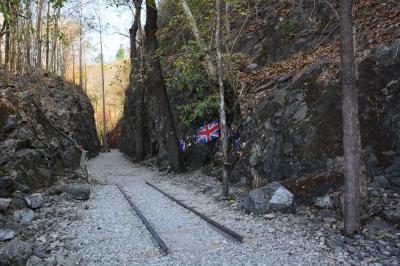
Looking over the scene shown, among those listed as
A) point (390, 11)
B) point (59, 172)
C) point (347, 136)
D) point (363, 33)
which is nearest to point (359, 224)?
point (347, 136)

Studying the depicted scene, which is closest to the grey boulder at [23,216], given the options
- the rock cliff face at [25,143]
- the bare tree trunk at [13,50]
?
the rock cliff face at [25,143]

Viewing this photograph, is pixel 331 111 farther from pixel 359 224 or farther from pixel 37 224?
pixel 37 224

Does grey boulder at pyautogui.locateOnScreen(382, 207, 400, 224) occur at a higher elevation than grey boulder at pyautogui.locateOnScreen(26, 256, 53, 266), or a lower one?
higher

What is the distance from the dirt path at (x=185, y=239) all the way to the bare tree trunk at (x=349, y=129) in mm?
725

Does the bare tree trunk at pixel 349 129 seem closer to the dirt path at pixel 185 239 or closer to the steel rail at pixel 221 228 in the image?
the dirt path at pixel 185 239

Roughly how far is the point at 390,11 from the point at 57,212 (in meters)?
10.1

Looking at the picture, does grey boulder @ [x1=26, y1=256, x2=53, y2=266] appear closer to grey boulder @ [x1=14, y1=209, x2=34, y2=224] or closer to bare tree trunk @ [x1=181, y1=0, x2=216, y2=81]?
grey boulder @ [x1=14, y1=209, x2=34, y2=224]

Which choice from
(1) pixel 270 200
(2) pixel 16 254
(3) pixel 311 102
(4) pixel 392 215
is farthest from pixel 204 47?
(2) pixel 16 254

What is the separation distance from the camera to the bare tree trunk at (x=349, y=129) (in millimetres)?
5812

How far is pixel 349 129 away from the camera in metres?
5.91

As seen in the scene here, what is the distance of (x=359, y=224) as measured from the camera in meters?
5.81

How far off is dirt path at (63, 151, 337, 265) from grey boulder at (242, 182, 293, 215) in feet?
1.01

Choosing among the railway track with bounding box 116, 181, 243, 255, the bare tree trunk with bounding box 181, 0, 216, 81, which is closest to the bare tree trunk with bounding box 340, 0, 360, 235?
the railway track with bounding box 116, 181, 243, 255

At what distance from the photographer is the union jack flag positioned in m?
14.1
